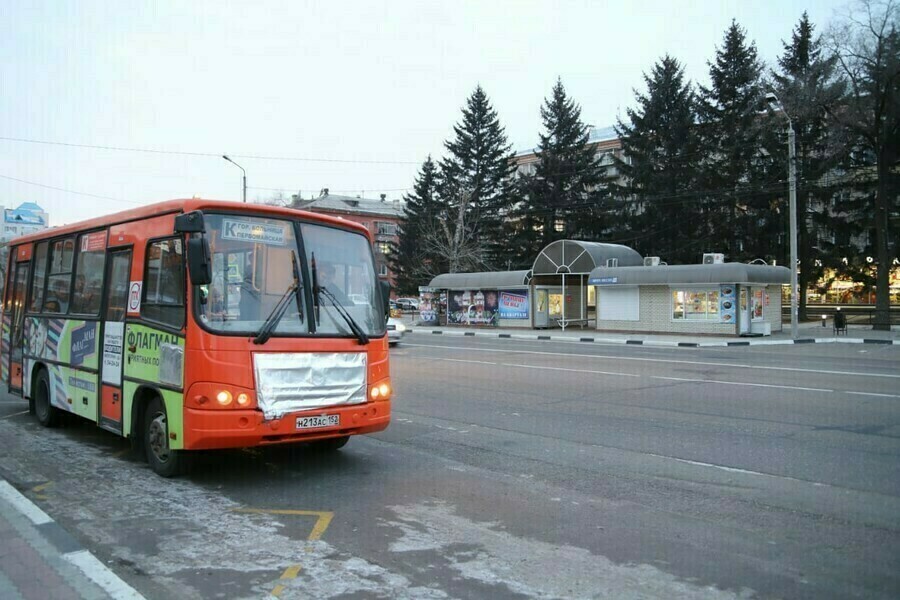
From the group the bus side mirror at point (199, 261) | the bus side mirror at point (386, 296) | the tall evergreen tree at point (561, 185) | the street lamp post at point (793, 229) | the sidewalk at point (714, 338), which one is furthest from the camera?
the tall evergreen tree at point (561, 185)

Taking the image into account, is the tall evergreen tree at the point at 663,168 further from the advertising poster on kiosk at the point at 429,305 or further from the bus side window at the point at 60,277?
the bus side window at the point at 60,277

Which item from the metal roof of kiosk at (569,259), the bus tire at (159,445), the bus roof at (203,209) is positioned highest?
the metal roof of kiosk at (569,259)

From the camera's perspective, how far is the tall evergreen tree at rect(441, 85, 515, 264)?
6056 centimetres

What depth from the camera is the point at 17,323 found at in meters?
10.4

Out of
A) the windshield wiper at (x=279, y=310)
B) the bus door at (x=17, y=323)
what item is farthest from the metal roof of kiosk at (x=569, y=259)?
the windshield wiper at (x=279, y=310)

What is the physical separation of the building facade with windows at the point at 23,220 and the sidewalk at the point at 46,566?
43560 mm

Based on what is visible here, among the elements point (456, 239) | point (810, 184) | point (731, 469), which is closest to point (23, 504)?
point (731, 469)

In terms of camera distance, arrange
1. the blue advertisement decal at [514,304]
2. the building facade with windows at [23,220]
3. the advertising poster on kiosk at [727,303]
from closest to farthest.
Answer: the advertising poster on kiosk at [727,303], the blue advertisement decal at [514,304], the building facade with windows at [23,220]

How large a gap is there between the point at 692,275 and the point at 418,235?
38106mm

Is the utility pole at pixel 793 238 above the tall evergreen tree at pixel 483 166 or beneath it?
beneath

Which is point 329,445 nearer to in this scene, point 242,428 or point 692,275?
point 242,428

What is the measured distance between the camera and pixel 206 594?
4.05m

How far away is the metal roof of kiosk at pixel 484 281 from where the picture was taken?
37.9m

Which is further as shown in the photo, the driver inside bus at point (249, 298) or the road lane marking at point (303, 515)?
the driver inside bus at point (249, 298)
